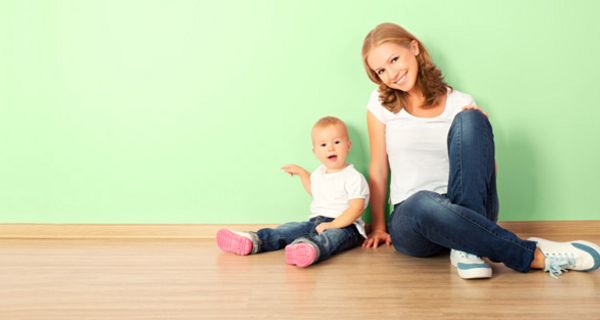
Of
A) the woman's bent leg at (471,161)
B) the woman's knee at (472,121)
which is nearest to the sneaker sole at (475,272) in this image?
the woman's bent leg at (471,161)

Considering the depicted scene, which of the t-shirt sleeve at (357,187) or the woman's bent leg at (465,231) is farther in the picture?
the t-shirt sleeve at (357,187)

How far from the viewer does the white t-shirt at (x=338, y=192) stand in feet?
5.88

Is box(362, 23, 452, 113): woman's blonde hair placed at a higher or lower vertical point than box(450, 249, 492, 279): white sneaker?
higher

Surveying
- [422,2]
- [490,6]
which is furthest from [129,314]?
[490,6]

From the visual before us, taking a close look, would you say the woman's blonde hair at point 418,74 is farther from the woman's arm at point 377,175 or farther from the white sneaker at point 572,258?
the white sneaker at point 572,258

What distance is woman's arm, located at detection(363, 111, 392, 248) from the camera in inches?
72.4

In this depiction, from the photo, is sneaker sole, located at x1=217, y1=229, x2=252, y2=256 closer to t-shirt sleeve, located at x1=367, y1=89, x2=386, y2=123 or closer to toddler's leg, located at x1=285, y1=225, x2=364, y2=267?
toddler's leg, located at x1=285, y1=225, x2=364, y2=267

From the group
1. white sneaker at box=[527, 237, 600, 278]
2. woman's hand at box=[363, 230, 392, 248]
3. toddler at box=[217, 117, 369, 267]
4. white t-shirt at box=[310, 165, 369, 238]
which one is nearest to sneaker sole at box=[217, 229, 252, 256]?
toddler at box=[217, 117, 369, 267]

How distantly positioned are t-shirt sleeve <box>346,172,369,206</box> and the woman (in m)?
0.08

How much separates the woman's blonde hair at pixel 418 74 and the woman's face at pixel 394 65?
17mm

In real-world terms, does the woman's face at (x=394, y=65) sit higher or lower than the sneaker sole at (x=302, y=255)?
higher

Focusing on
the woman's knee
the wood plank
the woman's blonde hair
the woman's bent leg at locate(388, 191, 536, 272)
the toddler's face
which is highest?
the woman's blonde hair

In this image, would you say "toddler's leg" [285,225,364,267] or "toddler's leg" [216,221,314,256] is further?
"toddler's leg" [216,221,314,256]

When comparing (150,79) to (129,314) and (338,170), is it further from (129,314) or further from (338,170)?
(129,314)
